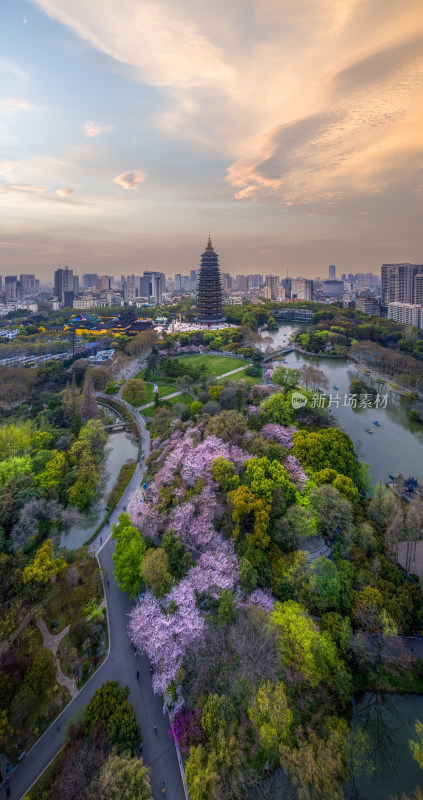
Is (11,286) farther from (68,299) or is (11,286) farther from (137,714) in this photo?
(137,714)

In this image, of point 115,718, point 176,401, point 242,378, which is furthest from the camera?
point 242,378

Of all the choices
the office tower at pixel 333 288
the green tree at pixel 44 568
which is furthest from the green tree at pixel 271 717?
the office tower at pixel 333 288

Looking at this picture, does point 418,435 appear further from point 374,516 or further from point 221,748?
point 221,748

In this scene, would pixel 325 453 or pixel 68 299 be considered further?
pixel 68 299

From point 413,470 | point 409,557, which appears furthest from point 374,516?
point 413,470

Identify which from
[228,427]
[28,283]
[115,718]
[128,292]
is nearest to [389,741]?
[115,718]

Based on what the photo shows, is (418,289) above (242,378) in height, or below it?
above

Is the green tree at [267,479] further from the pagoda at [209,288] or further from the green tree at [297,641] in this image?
the pagoda at [209,288]
